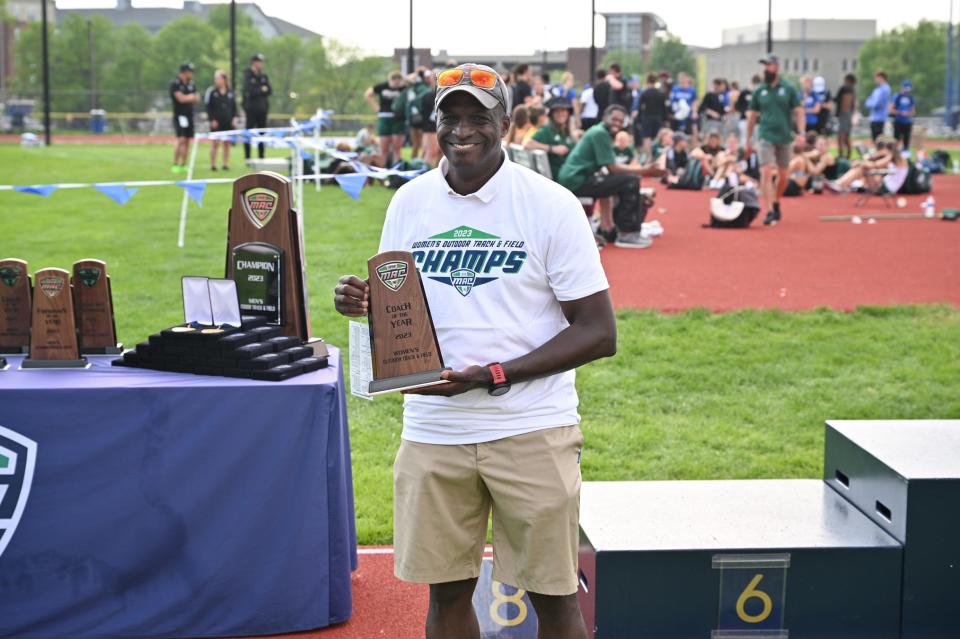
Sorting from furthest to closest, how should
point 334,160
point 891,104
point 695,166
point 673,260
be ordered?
point 891,104 < point 695,166 < point 334,160 < point 673,260

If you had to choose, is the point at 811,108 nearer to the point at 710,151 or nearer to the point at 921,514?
the point at 710,151

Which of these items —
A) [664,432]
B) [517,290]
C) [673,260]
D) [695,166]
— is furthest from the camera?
[695,166]

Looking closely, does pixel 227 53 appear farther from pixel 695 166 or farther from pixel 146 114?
pixel 695 166

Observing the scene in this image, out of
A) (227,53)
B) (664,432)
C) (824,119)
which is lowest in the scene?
(664,432)

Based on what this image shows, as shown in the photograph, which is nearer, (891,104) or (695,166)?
(695,166)

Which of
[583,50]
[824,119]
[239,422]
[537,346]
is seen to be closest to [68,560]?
[239,422]

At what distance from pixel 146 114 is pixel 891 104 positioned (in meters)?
34.1

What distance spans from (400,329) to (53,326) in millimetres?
1835

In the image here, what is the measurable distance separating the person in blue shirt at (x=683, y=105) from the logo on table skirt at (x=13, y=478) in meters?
25.6

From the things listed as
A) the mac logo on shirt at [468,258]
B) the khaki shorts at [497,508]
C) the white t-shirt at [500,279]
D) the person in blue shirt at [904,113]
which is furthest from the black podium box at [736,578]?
the person in blue shirt at [904,113]

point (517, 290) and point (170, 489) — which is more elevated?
point (517, 290)

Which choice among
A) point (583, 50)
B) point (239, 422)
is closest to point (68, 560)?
point (239, 422)

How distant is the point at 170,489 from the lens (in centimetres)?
402

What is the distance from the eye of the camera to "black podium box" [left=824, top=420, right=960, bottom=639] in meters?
3.81
